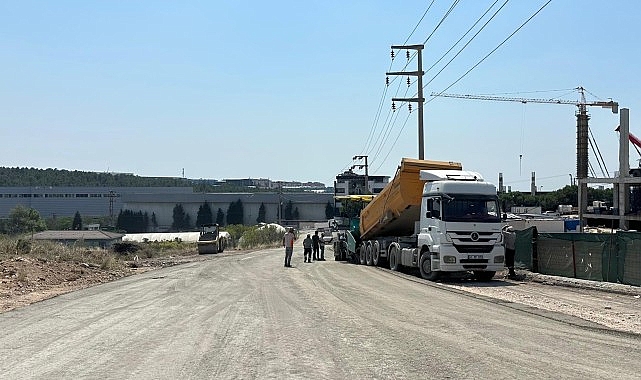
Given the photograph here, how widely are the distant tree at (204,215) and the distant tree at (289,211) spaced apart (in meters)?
15.0

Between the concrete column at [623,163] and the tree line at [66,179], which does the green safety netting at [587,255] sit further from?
the tree line at [66,179]

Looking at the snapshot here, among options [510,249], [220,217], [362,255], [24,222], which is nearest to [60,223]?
[24,222]

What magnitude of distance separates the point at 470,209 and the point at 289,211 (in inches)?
4684

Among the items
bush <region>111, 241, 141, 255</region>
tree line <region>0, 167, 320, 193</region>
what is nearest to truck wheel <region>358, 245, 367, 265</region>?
bush <region>111, 241, 141, 255</region>

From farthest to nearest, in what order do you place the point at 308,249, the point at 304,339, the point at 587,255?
the point at 308,249 → the point at 587,255 → the point at 304,339

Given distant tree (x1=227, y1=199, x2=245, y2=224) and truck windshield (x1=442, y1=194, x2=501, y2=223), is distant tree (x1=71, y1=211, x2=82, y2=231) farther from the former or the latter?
truck windshield (x1=442, y1=194, x2=501, y2=223)

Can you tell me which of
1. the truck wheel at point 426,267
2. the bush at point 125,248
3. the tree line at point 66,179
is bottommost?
the bush at point 125,248

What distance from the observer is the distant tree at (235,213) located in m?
138

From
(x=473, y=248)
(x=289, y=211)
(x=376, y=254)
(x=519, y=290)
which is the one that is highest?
(x=289, y=211)

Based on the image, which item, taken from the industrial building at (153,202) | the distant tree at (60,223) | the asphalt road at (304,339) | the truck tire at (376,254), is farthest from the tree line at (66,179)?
the asphalt road at (304,339)

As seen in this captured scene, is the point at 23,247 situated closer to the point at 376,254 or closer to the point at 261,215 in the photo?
the point at 376,254

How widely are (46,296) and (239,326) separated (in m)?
9.43

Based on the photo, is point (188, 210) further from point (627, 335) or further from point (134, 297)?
point (627, 335)

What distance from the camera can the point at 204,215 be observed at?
134 meters
